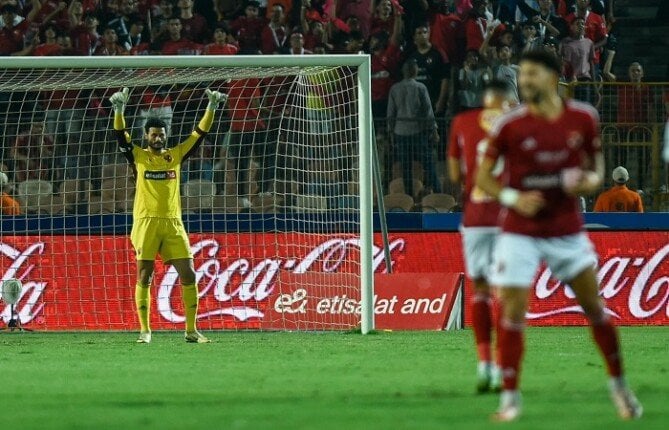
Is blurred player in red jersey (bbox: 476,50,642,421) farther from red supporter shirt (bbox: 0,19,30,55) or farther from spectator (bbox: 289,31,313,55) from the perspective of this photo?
red supporter shirt (bbox: 0,19,30,55)

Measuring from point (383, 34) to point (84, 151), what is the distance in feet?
17.3

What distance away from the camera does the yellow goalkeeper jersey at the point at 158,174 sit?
1415cm

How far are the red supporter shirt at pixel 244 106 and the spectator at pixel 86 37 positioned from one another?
10.6ft

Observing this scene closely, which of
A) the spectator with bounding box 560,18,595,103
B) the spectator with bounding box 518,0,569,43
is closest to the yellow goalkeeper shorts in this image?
the spectator with bounding box 560,18,595,103

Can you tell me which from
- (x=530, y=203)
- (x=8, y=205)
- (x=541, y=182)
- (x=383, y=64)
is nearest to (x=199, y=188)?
(x=8, y=205)

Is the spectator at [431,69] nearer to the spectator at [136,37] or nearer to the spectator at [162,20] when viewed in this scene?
the spectator at [162,20]

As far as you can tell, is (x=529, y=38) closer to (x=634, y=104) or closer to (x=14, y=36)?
(x=634, y=104)

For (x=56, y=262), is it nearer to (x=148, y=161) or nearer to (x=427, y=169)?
(x=148, y=161)

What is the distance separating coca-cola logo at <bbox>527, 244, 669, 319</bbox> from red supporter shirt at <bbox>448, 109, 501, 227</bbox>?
27.5 ft

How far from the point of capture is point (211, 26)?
21.7 metres

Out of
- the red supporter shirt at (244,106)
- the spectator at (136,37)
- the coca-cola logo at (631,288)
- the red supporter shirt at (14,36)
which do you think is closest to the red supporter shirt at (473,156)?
the red supporter shirt at (244,106)

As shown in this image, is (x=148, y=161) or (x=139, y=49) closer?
(x=148, y=161)

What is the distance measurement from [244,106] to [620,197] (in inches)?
201

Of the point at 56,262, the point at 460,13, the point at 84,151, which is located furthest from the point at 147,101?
the point at 460,13
